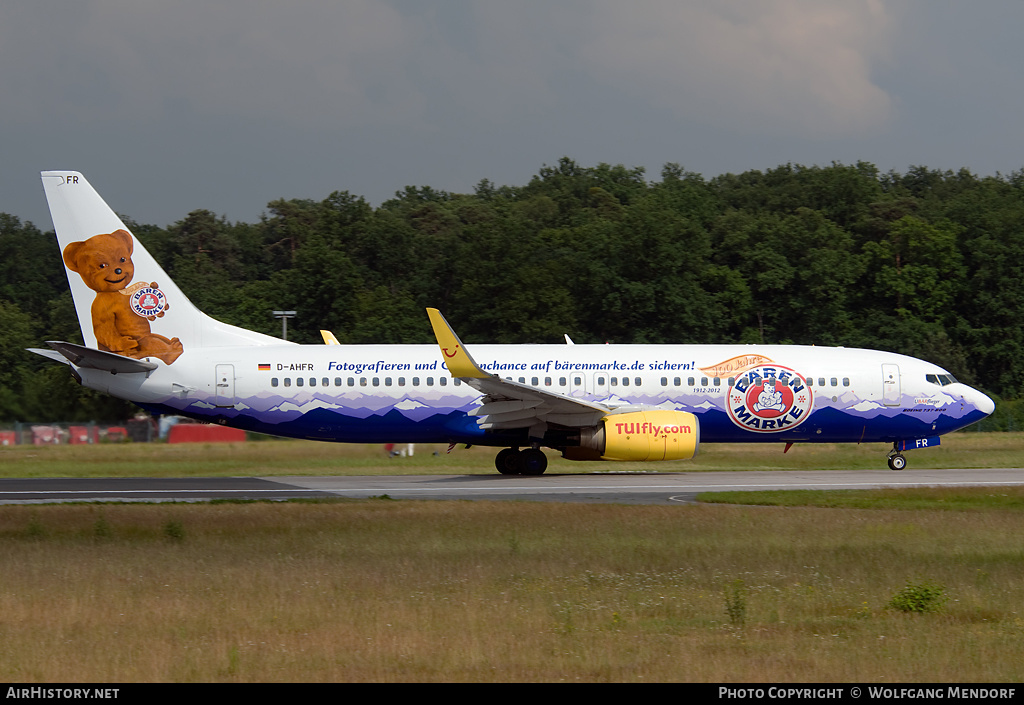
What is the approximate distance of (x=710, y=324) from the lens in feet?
195

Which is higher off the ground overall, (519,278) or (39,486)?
(519,278)

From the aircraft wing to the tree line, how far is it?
29524 millimetres

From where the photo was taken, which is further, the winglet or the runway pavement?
the winglet

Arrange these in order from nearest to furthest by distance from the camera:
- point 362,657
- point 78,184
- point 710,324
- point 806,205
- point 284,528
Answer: point 362,657 → point 284,528 → point 78,184 → point 710,324 → point 806,205

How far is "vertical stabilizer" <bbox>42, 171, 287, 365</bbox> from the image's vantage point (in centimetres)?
2722

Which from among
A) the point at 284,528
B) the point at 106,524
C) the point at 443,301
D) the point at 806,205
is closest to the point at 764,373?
the point at 284,528

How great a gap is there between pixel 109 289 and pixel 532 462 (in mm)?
10861

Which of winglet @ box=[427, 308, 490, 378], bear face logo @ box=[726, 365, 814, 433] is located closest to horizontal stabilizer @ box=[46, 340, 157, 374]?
winglet @ box=[427, 308, 490, 378]

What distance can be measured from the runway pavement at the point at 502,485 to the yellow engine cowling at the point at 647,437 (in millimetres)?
617

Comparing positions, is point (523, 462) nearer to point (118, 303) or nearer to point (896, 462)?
point (896, 462)

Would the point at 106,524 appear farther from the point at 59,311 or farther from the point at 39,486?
the point at 59,311

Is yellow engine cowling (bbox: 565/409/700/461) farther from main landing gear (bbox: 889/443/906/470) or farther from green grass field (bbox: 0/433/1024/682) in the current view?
main landing gear (bbox: 889/443/906/470)

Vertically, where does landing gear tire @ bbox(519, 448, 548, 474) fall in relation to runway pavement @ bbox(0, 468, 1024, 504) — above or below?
above

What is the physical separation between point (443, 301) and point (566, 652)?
5749 cm
